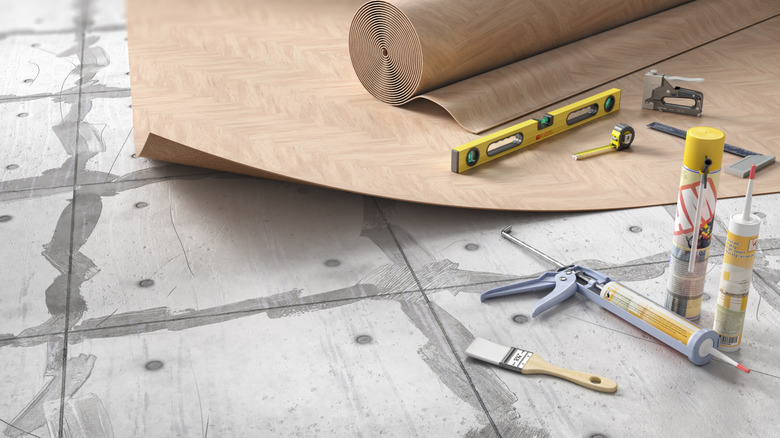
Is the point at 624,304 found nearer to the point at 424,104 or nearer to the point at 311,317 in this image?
the point at 311,317

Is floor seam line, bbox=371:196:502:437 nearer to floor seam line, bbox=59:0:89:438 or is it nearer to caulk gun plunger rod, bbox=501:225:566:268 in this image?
caulk gun plunger rod, bbox=501:225:566:268

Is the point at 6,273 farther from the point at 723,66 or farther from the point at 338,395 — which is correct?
the point at 723,66

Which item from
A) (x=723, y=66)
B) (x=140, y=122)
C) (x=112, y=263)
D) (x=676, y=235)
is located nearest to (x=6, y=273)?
(x=112, y=263)

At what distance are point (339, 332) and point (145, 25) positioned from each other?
3.97 m

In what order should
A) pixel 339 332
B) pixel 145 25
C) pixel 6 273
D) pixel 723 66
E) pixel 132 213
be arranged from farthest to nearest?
pixel 145 25, pixel 723 66, pixel 132 213, pixel 6 273, pixel 339 332

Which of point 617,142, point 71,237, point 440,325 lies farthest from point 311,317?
point 617,142

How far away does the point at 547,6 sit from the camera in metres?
5.17

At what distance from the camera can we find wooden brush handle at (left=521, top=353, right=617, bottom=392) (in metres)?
2.80

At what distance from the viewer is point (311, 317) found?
3.23 metres

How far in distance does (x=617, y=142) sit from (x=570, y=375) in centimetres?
186

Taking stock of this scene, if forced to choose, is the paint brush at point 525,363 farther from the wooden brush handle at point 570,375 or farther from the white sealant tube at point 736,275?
the white sealant tube at point 736,275

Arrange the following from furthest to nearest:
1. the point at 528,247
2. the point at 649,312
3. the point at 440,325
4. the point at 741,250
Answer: the point at 528,247, the point at 440,325, the point at 649,312, the point at 741,250

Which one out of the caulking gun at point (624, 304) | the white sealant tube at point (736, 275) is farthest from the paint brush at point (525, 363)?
the white sealant tube at point (736, 275)

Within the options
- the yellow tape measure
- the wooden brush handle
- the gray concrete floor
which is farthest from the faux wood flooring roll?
the wooden brush handle
